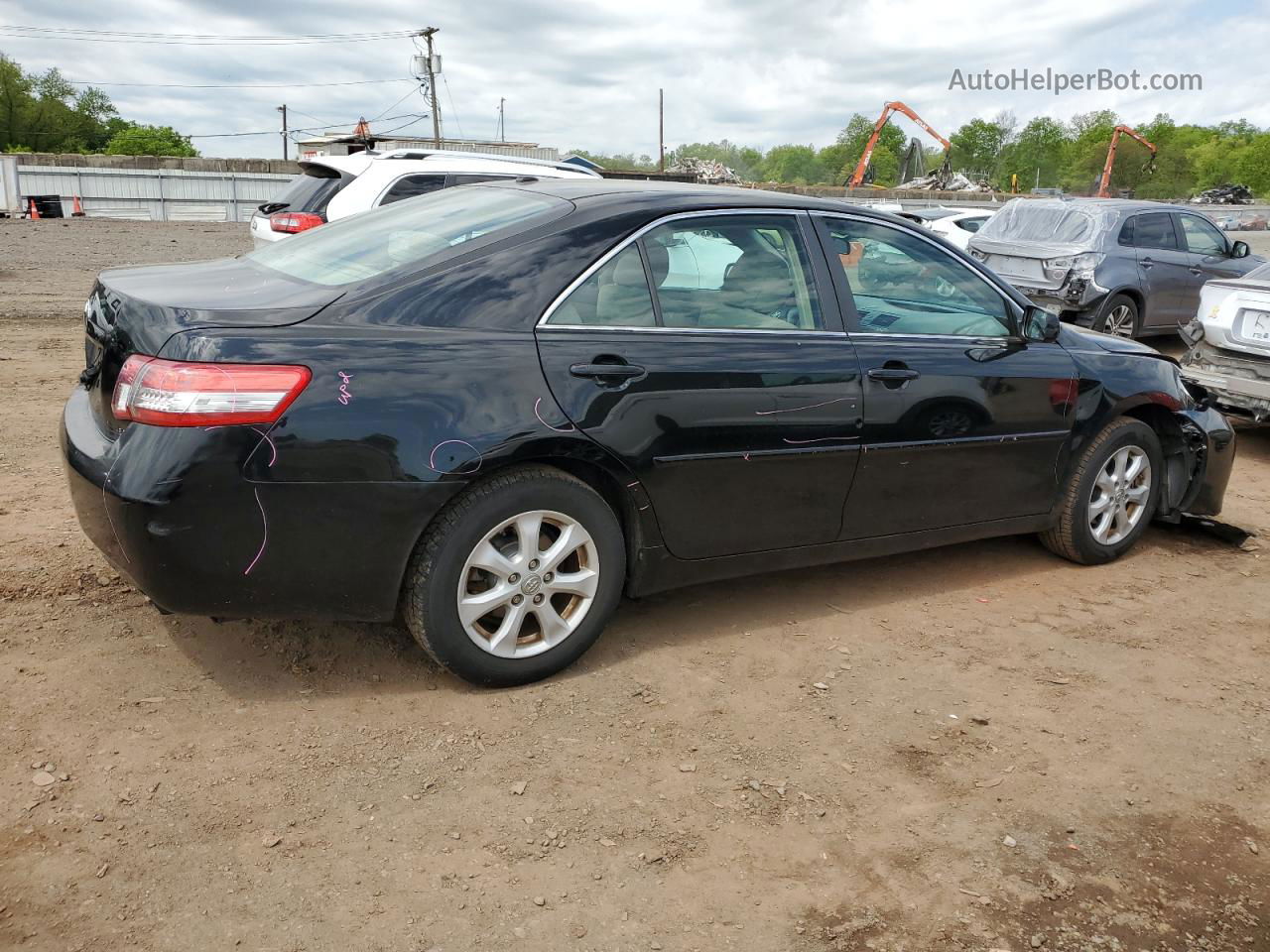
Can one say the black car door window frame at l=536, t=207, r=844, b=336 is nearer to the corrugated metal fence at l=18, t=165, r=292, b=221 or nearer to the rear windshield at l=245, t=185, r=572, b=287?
the rear windshield at l=245, t=185, r=572, b=287

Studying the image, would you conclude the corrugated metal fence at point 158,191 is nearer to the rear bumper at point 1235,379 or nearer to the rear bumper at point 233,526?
the rear bumper at point 1235,379

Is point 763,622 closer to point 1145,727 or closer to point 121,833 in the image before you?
point 1145,727

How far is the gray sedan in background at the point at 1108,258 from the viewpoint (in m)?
11.5

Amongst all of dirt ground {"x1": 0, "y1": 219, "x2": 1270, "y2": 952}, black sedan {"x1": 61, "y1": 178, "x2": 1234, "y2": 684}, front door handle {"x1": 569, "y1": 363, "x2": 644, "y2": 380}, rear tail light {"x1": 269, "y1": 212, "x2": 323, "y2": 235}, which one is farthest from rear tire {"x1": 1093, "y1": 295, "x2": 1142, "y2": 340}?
front door handle {"x1": 569, "y1": 363, "x2": 644, "y2": 380}

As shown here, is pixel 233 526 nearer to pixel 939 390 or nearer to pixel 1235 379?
pixel 939 390

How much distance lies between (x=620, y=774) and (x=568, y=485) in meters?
0.91

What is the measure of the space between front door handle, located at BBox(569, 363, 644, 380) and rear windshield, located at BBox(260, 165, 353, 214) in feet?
21.1

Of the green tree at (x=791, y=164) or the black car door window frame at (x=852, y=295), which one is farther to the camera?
the green tree at (x=791, y=164)

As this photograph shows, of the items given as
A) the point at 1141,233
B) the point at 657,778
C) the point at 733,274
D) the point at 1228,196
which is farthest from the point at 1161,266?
the point at 1228,196

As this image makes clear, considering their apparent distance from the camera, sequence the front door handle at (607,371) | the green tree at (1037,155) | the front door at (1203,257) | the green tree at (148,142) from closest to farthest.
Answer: the front door handle at (607,371)
the front door at (1203,257)
the green tree at (148,142)
the green tree at (1037,155)

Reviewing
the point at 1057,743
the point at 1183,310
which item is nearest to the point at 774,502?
the point at 1057,743

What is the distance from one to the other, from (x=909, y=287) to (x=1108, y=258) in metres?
8.17

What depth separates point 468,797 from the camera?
3.03m

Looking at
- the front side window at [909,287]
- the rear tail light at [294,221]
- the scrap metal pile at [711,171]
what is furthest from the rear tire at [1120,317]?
the scrap metal pile at [711,171]
